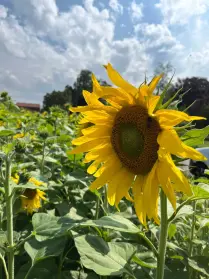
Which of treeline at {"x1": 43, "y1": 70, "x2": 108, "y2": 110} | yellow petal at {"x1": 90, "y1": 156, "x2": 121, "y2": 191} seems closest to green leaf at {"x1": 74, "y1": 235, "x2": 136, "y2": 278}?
yellow petal at {"x1": 90, "y1": 156, "x2": 121, "y2": 191}

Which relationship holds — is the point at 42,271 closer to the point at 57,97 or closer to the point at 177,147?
the point at 177,147

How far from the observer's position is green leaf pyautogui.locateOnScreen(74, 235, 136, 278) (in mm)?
1295

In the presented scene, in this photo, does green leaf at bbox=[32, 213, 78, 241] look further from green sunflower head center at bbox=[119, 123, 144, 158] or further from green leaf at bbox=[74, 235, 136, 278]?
green sunflower head center at bbox=[119, 123, 144, 158]

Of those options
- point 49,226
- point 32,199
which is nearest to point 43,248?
point 49,226

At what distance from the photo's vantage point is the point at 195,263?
1561 millimetres

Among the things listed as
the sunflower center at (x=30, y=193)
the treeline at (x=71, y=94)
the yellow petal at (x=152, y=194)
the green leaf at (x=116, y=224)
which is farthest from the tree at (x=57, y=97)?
the yellow petal at (x=152, y=194)

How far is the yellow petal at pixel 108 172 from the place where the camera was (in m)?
1.51

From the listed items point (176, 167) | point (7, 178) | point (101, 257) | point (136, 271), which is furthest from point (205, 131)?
point (7, 178)

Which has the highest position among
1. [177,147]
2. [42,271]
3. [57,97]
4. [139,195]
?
[57,97]

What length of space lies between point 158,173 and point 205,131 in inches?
8.7

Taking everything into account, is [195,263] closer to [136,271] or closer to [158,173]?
[136,271]

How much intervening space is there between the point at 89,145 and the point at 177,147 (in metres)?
0.52

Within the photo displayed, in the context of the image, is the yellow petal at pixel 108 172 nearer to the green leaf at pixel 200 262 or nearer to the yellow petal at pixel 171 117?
the yellow petal at pixel 171 117

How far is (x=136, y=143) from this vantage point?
140 centimetres
